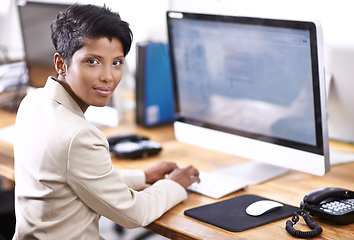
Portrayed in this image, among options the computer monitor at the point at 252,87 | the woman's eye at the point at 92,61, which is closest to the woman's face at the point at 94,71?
the woman's eye at the point at 92,61

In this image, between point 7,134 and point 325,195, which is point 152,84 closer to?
point 7,134

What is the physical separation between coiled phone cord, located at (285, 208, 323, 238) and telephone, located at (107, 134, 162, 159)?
2.20ft

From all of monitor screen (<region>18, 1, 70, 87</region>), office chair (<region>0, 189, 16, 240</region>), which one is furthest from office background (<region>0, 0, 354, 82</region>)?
office chair (<region>0, 189, 16, 240</region>)

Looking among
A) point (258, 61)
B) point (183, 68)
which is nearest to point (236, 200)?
point (258, 61)

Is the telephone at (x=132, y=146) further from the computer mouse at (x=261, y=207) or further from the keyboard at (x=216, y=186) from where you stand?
the computer mouse at (x=261, y=207)

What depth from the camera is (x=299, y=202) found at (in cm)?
142

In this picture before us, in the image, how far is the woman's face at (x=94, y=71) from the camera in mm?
1183

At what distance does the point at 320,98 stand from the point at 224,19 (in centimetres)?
40

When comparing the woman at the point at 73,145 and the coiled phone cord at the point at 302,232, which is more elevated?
the woman at the point at 73,145

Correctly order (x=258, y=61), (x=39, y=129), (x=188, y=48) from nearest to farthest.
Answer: (x=39, y=129) → (x=258, y=61) → (x=188, y=48)

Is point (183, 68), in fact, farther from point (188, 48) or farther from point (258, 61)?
point (258, 61)

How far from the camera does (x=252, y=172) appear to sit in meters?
1.66

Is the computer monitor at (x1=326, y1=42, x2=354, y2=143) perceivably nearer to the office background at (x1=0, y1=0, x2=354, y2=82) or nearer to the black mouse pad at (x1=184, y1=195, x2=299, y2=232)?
the office background at (x1=0, y1=0, x2=354, y2=82)

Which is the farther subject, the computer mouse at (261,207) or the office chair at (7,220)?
the office chair at (7,220)
